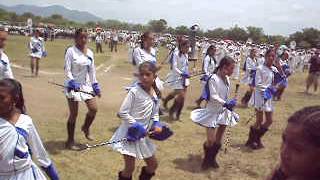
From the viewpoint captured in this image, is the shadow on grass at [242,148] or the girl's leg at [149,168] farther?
the shadow on grass at [242,148]

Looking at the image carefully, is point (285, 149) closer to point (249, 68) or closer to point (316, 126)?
point (316, 126)

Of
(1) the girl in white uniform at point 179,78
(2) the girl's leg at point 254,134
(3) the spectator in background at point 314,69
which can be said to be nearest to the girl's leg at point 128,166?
(2) the girl's leg at point 254,134

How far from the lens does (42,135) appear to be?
10258mm

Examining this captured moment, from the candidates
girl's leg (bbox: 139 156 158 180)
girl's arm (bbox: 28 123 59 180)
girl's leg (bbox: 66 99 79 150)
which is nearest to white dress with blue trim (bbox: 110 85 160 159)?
girl's leg (bbox: 139 156 158 180)

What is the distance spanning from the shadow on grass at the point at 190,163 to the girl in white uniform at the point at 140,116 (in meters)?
2.46

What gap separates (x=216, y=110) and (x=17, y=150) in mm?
4797

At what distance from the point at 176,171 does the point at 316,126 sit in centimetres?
673

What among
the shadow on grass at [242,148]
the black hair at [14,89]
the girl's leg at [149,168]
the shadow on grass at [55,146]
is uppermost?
the black hair at [14,89]

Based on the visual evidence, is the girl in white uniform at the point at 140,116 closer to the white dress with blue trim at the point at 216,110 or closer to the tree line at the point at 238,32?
the white dress with blue trim at the point at 216,110

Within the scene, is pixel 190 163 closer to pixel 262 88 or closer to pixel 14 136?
pixel 262 88

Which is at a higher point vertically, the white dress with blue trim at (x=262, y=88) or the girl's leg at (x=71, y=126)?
the white dress with blue trim at (x=262, y=88)

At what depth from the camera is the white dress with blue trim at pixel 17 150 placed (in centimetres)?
426

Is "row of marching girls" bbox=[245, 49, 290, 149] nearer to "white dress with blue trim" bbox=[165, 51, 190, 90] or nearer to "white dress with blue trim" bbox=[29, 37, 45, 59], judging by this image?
"white dress with blue trim" bbox=[165, 51, 190, 90]

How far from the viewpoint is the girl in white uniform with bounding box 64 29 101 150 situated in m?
8.95
